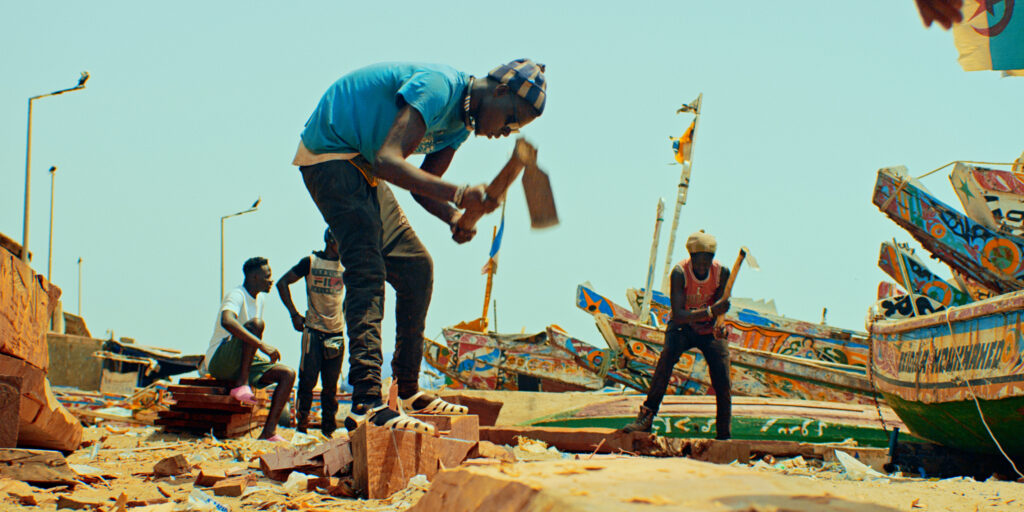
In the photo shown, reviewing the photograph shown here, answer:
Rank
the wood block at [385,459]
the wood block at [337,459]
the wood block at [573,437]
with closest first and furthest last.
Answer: the wood block at [385,459] → the wood block at [337,459] → the wood block at [573,437]

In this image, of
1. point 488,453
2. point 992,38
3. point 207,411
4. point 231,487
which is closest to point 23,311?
point 231,487

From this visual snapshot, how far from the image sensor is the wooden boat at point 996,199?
39.4ft

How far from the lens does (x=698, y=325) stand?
7.05 m

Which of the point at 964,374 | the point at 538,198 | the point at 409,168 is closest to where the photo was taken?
the point at 409,168

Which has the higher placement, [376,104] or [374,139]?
[376,104]

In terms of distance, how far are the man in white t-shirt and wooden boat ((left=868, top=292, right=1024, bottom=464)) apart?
524 cm

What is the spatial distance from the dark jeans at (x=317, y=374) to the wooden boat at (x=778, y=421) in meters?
3.48

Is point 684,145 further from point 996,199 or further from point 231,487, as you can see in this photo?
point 231,487

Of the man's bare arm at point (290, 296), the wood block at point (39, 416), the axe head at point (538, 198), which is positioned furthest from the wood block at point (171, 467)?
the man's bare arm at point (290, 296)

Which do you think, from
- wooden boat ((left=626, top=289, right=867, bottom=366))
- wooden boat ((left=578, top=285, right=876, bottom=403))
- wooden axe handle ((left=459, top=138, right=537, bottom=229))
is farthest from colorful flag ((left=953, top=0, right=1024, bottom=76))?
wooden boat ((left=626, top=289, right=867, bottom=366))

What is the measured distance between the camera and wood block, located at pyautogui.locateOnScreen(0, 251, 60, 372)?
3488 millimetres

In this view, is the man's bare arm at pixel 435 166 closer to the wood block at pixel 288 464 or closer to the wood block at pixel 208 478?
the wood block at pixel 288 464

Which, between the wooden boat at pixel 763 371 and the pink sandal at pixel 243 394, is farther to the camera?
the wooden boat at pixel 763 371

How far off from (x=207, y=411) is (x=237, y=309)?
36.4 inches
